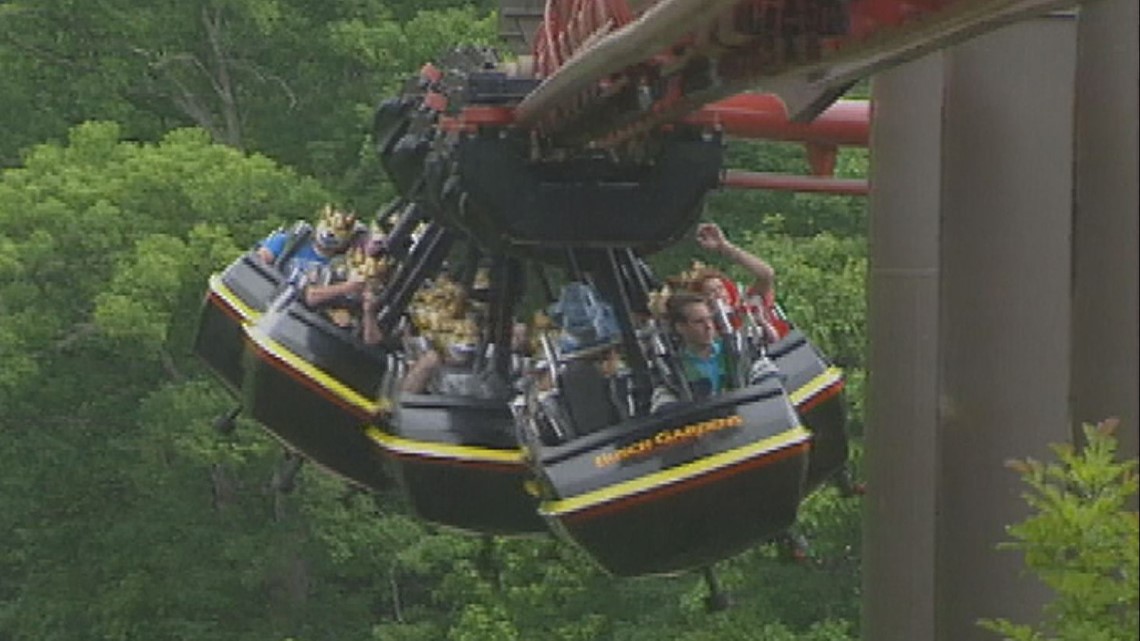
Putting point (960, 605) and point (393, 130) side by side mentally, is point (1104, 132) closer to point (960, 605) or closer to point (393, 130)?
point (960, 605)

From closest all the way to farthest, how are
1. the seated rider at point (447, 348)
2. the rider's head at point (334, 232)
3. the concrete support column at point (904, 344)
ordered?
the concrete support column at point (904, 344) < the seated rider at point (447, 348) < the rider's head at point (334, 232)

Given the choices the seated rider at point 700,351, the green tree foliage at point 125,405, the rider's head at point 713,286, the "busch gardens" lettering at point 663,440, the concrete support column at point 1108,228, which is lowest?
the green tree foliage at point 125,405

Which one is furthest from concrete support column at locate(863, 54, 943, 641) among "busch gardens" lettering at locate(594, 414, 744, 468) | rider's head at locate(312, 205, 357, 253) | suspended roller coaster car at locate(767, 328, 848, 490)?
rider's head at locate(312, 205, 357, 253)

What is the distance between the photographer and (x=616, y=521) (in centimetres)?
810

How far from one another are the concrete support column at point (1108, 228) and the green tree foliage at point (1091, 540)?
60mm

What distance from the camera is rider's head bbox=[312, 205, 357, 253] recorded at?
34.5 feet

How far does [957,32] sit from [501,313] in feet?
14.9

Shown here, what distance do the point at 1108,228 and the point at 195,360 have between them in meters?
15.4

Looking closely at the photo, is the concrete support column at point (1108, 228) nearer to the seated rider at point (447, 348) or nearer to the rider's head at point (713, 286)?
the rider's head at point (713, 286)

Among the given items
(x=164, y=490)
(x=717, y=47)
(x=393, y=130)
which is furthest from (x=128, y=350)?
(x=717, y=47)

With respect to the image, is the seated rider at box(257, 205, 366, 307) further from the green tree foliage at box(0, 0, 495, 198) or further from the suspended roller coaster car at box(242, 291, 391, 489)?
the green tree foliage at box(0, 0, 495, 198)

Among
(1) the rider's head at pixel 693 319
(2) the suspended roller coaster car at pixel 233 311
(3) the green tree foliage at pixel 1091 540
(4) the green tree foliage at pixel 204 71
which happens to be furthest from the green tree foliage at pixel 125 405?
(3) the green tree foliage at pixel 1091 540

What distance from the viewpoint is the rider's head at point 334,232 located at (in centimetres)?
1051

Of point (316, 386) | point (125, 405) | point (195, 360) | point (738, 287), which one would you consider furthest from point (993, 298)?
point (125, 405)
